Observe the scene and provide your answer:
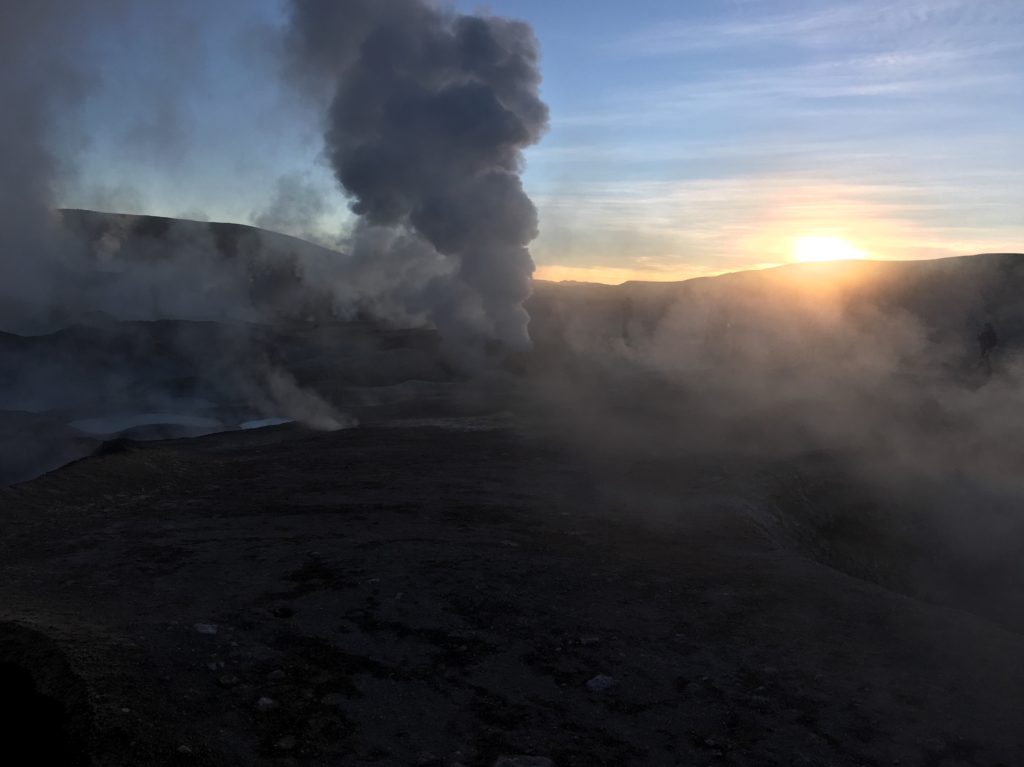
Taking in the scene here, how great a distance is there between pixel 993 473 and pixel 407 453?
33.7ft

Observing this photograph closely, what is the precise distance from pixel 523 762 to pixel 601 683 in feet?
4.18

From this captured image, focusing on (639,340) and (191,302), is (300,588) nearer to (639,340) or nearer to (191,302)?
(639,340)

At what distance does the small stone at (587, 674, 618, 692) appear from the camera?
6.33 m

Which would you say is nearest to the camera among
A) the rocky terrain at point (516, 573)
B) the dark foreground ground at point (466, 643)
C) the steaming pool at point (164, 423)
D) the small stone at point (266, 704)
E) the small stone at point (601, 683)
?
the dark foreground ground at point (466, 643)

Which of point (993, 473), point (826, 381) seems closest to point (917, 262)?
point (826, 381)

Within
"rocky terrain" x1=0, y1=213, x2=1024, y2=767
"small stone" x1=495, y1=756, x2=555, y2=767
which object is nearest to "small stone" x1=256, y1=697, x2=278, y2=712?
"rocky terrain" x1=0, y1=213, x2=1024, y2=767

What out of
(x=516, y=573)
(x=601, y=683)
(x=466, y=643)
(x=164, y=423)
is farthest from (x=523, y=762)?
(x=164, y=423)

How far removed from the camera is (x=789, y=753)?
550 centimetres

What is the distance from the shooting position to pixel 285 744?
5.35m

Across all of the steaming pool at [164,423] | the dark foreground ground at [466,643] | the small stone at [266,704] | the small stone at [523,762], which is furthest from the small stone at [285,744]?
the steaming pool at [164,423]

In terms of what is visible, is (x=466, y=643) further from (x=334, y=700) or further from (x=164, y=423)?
(x=164, y=423)

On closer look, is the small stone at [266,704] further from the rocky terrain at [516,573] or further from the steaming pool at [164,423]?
the steaming pool at [164,423]

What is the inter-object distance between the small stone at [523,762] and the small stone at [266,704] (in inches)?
65.0

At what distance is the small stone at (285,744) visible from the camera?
5301mm
